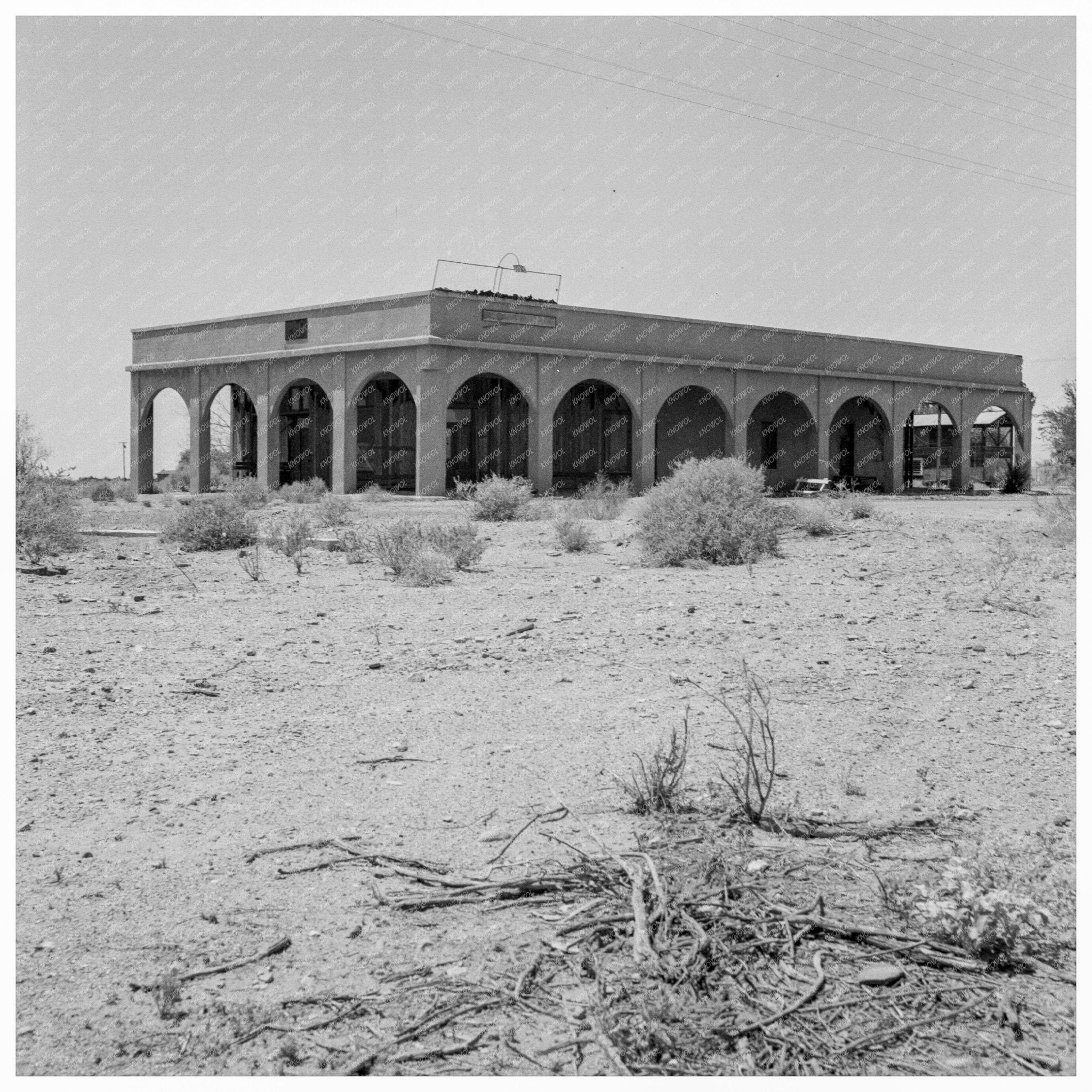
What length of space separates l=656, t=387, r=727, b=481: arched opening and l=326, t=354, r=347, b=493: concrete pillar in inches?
422

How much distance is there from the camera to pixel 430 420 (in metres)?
29.2

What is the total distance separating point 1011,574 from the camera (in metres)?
11.7

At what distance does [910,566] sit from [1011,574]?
1262 millimetres

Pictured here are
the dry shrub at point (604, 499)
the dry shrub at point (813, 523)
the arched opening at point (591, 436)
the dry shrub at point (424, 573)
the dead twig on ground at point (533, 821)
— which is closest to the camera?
the dead twig on ground at point (533, 821)

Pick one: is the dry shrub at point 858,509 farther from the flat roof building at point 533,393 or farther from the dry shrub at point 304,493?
the dry shrub at point 304,493

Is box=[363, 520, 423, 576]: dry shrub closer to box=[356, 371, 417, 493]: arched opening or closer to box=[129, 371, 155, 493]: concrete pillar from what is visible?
box=[356, 371, 417, 493]: arched opening

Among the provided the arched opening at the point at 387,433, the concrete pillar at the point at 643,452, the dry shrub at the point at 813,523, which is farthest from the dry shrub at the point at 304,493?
the dry shrub at the point at 813,523

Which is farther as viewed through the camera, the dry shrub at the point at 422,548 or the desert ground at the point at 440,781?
the dry shrub at the point at 422,548

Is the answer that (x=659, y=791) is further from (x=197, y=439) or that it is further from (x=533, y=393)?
(x=197, y=439)

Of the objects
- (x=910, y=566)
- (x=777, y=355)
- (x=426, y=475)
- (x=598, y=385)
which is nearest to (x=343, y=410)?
(x=426, y=475)

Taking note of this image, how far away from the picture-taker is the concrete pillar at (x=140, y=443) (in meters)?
37.2

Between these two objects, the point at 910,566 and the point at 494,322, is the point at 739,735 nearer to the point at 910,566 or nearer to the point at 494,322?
the point at 910,566

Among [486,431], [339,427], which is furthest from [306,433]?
[486,431]

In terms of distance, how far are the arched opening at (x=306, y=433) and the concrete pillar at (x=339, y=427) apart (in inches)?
145
